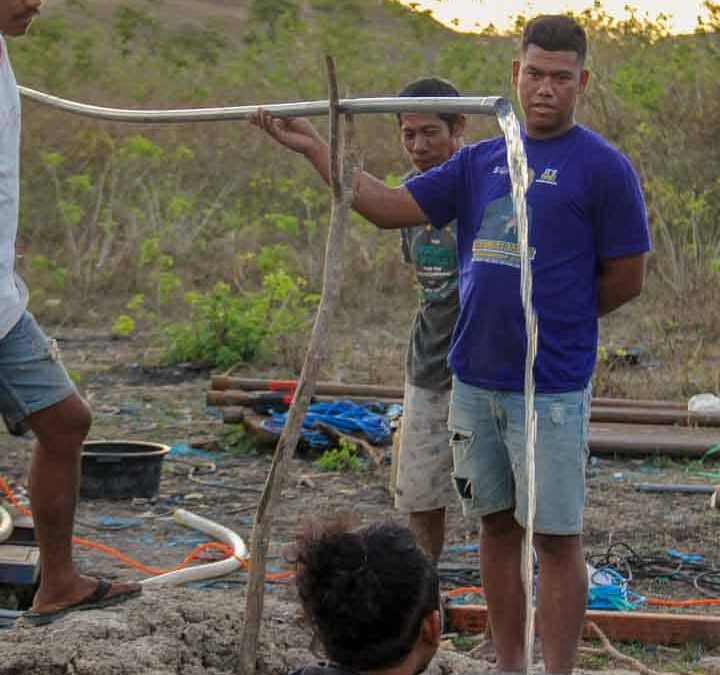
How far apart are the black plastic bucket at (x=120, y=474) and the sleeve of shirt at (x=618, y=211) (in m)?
3.23

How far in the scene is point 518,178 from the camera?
3.13 metres

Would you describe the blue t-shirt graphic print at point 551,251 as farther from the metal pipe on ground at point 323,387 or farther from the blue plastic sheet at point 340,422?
the metal pipe on ground at point 323,387

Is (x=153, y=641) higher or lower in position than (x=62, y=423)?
lower

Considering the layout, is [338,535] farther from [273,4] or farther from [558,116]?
[273,4]

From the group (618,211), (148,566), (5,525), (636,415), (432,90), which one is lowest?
(148,566)

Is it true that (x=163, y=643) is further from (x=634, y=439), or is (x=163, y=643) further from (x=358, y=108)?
(x=634, y=439)

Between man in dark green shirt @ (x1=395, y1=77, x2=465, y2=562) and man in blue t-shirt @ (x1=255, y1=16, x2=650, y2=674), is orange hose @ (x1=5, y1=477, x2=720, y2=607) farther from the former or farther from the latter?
man in blue t-shirt @ (x1=255, y1=16, x2=650, y2=674)

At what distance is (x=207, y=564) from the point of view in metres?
5.13

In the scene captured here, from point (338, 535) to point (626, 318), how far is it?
8.59 m

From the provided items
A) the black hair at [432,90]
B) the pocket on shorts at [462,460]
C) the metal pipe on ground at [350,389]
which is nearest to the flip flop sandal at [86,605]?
the pocket on shorts at [462,460]

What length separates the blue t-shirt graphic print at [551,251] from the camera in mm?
3430

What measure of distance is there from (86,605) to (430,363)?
1.30 meters

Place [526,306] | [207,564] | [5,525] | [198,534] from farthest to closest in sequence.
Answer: [198,534]
[207,564]
[5,525]
[526,306]

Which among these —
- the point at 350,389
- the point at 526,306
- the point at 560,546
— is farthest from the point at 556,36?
the point at 350,389
